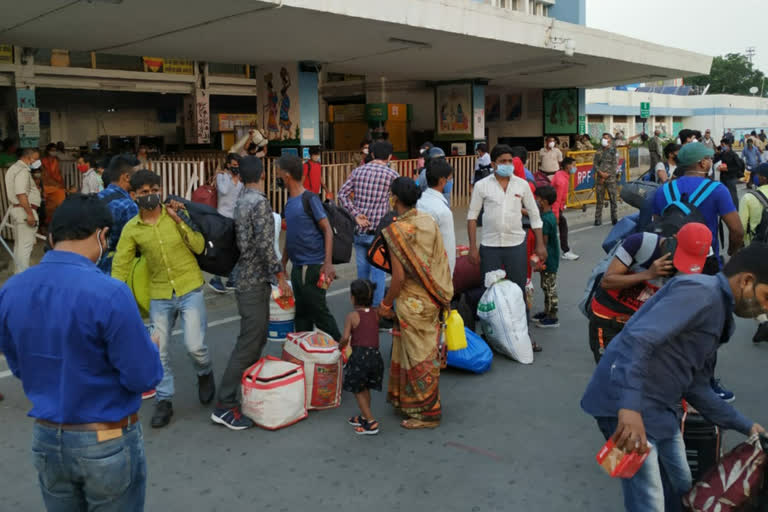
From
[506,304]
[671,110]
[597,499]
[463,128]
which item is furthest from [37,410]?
[671,110]

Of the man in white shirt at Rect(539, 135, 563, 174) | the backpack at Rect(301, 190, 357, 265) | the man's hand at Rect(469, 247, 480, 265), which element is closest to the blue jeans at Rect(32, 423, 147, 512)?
the backpack at Rect(301, 190, 357, 265)

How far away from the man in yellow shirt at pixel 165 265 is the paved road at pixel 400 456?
0.50 m

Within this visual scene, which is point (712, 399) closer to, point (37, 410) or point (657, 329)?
point (657, 329)

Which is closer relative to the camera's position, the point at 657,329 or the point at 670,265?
the point at 657,329

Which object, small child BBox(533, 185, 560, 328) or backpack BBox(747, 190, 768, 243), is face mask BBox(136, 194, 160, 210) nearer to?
small child BBox(533, 185, 560, 328)

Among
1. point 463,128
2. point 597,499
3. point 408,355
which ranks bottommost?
point 597,499

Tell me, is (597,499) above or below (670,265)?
below

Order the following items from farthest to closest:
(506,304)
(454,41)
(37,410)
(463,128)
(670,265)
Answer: (463,128) < (454,41) < (506,304) < (670,265) < (37,410)

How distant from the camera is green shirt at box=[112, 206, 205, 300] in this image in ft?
15.5

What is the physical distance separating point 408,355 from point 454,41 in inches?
395

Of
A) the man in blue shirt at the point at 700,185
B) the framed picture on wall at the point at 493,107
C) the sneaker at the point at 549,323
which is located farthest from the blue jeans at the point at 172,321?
the framed picture on wall at the point at 493,107

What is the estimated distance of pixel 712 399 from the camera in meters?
2.83

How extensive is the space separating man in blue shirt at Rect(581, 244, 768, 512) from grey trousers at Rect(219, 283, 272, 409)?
2.70 metres

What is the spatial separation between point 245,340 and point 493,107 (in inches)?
907
